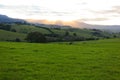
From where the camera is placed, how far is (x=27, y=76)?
64.6ft

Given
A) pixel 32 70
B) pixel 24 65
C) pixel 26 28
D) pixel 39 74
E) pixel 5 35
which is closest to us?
pixel 39 74

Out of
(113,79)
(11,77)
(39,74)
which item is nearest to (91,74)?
(113,79)

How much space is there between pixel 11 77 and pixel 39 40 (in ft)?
240

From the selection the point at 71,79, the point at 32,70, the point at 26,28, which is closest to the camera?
the point at 71,79

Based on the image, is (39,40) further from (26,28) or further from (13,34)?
(26,28)

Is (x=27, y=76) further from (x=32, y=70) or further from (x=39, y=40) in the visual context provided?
(x=39, y=40)

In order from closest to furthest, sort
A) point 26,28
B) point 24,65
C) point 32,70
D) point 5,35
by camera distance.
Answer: point 32,70 → point 24,65 → point 5,35 → point 26,28

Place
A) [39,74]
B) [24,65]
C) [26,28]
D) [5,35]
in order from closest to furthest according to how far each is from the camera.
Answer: [39,74] < [24,65] < [5,35] < [26,28]

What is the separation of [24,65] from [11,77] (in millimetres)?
5682

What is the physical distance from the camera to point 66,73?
21.1 metres

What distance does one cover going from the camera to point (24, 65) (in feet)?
81.0

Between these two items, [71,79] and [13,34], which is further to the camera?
[13,34]

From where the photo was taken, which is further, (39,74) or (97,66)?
(97,66)

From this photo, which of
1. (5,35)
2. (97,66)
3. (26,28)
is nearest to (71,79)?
(97,66)
